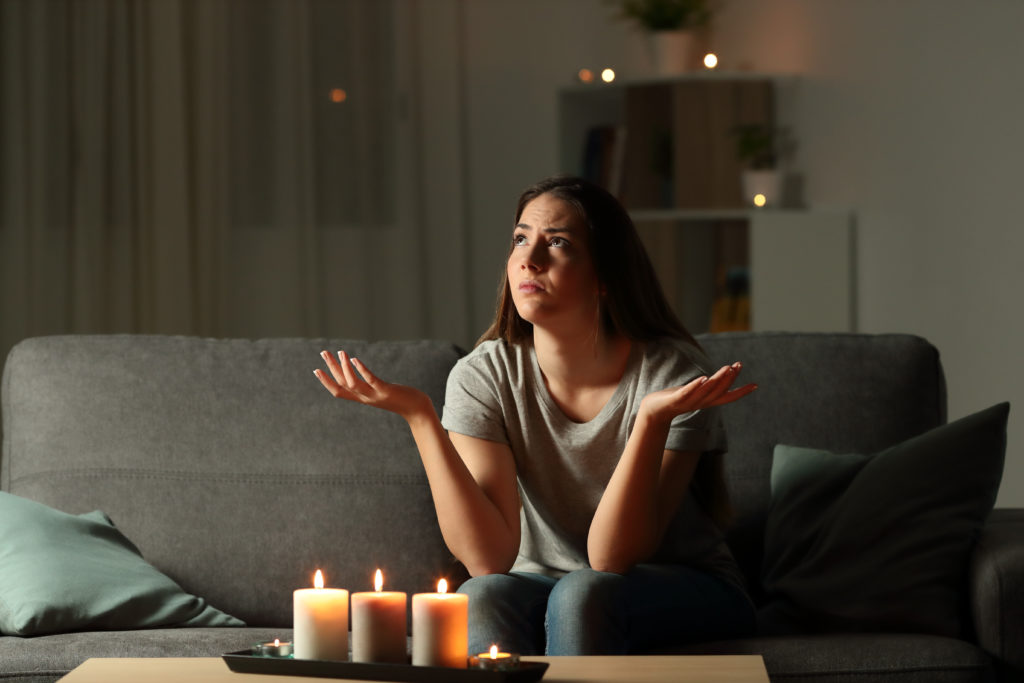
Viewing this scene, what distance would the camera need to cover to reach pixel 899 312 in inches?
148

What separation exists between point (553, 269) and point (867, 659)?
722 millimetres

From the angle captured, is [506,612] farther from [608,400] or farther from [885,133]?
[885,133]

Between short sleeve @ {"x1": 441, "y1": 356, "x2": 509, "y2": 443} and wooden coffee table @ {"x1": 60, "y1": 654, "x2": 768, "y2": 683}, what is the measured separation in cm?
55

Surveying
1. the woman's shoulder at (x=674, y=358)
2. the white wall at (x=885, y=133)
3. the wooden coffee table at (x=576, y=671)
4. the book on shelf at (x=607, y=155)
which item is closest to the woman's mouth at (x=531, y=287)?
the woman's shoulder at (x=674, y=358)

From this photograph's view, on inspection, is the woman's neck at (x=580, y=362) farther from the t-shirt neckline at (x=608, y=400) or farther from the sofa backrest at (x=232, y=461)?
the sofa backrest at (x=232, y=461)

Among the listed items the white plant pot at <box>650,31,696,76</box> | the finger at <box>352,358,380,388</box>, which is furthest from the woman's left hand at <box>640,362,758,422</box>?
the white plant pot at <box>650,31,696,76</box>

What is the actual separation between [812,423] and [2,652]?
136 centimetres

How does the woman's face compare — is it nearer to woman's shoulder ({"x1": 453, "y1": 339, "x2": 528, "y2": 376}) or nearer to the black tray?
woman's shoulder ({"x1": 453, "y1": 339, "x2": 528, "y2": 376})

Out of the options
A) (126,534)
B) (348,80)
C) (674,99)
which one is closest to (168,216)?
(348,80)

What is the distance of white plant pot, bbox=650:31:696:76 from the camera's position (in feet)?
12.9

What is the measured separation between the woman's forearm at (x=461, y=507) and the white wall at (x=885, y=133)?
2108 millimetres

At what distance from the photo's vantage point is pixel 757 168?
393cm

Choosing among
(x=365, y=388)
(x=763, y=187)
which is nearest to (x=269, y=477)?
(x=365, y=388)

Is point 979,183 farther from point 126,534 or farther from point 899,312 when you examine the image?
point 126,534
